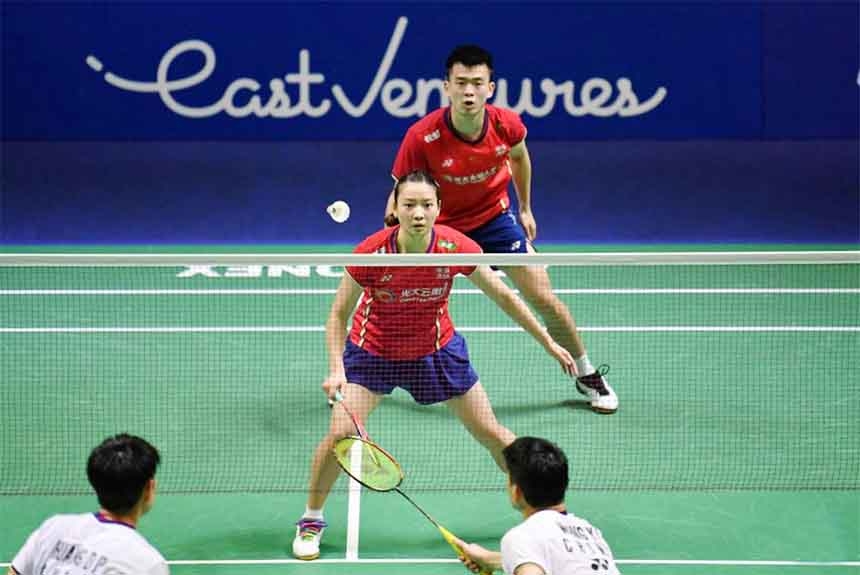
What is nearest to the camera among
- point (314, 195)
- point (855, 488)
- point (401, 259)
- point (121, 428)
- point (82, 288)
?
point (401, 259)

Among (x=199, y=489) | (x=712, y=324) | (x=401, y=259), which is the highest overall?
(x=401, y=259)

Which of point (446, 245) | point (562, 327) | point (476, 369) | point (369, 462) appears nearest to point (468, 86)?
point (446, 245)

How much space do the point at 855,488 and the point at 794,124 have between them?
7399 millimetres

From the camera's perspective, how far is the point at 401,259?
248 inches

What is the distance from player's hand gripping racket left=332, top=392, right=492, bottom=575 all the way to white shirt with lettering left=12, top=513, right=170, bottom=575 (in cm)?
169

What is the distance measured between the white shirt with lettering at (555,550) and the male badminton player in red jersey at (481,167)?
3917 mm

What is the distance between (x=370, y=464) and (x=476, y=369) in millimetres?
2860

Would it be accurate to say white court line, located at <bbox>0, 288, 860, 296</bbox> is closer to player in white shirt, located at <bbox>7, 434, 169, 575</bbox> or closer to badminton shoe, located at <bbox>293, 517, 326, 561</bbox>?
badminton shoe, located at <bbox>293, 517, 326, 561</bbox>

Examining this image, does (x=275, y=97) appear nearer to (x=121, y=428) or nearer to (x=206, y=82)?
(x=206, y=82)

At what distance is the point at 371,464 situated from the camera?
630 cm

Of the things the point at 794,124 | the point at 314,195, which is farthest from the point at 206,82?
the point at 794,124

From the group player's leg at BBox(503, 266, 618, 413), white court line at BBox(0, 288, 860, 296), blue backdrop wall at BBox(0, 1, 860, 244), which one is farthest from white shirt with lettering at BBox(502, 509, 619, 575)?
blue backdrop wall at BBox(0, 1, 860, 244)

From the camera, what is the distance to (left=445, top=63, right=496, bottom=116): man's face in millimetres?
8016

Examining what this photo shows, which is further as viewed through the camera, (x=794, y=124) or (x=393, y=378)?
(x=794, y=124)
